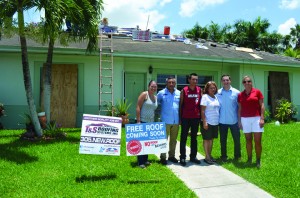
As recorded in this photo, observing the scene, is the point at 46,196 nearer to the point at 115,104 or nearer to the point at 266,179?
the point at 266,179

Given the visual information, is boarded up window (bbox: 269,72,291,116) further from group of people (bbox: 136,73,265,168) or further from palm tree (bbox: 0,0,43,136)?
palm tree (bbox: 0,0,43,136)

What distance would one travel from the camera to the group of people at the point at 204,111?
23.8 ft

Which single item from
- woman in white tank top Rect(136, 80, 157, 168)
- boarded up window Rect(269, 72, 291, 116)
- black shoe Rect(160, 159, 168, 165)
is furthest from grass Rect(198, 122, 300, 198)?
boarded up window Rect(269, 72, 291, 116)

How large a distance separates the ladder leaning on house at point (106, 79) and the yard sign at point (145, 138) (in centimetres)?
630

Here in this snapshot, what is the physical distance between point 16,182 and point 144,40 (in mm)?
11619

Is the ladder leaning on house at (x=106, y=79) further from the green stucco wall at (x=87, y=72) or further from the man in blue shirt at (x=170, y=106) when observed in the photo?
the man in blue shirt at (x=170, y=106)

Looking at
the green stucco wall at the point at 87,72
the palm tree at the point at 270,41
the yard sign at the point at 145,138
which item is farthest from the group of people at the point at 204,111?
the palm tree at the point at 270,41

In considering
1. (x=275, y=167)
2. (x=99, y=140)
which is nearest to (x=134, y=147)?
(x=99, y=140)

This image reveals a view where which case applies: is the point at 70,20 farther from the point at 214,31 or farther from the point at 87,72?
the point at 214,31

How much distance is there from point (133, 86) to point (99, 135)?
332 inches

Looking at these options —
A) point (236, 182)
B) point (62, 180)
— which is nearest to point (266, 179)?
point (236, 182)

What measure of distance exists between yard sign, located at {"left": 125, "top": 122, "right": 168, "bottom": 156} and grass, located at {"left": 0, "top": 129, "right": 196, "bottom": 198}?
431mm

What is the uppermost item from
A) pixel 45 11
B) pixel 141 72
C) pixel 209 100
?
pixel 45 11

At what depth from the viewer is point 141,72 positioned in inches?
591
